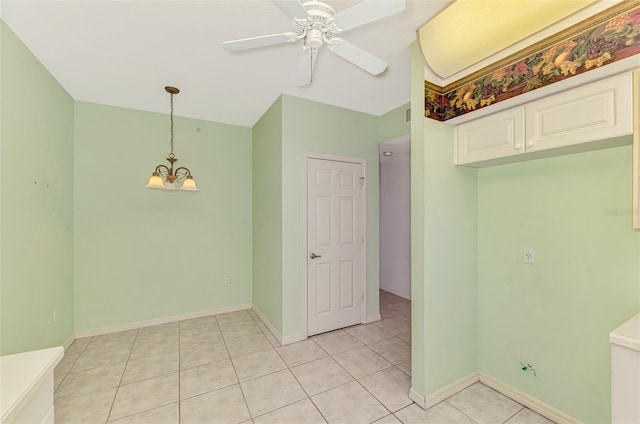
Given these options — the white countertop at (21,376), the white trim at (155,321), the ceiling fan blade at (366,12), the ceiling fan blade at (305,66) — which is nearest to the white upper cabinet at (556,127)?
the ceiling fan blade at (366,12)

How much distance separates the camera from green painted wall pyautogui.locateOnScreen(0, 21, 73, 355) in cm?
193

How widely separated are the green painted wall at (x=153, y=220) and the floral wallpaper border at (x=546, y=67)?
300 cm

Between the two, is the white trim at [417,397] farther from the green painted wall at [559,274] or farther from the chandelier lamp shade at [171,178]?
the chandelier lamp shade at [171,178]

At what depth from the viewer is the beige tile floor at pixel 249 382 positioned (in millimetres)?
1932

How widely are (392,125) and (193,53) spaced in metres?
2.36

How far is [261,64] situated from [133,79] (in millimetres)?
1388

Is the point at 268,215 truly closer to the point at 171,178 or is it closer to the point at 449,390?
the point at 171,178

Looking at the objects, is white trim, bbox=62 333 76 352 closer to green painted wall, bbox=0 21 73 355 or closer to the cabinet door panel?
green painted wall, bbox=0 21 73 355

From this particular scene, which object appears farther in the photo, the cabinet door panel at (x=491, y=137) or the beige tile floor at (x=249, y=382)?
the beige tile floor at (x=249, y=382)

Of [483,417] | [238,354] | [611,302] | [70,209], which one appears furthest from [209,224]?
[611,302]

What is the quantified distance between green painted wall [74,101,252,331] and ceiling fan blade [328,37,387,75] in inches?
96.1

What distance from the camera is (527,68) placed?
165 centimetres

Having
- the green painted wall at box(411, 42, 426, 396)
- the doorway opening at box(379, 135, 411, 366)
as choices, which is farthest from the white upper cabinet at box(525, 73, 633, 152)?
the doorway opening at box(379, 135, 411, 366)

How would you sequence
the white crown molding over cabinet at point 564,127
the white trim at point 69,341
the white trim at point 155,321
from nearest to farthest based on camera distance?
the white crown molding over cabinet at point 564,127, the white trim at point 69,341, the white trim at point 155,321
